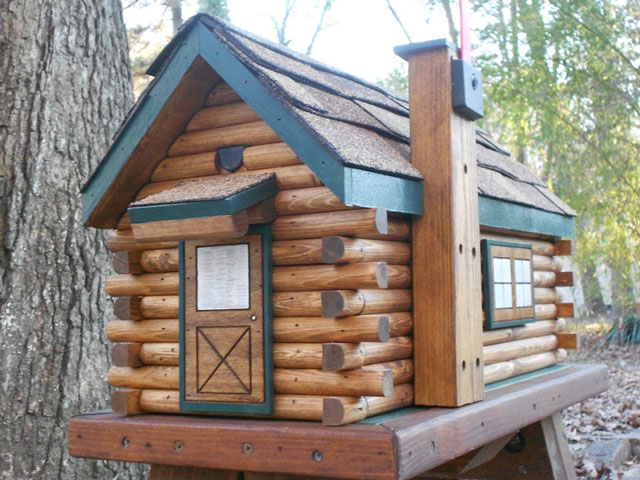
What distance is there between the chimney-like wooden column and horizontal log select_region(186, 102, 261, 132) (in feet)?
Result: 2.48

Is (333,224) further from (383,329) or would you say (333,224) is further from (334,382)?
(334,382)

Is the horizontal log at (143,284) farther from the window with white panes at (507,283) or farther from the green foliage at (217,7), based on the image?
the green foliage at (217,7)

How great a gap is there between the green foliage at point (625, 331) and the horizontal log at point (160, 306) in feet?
45.7

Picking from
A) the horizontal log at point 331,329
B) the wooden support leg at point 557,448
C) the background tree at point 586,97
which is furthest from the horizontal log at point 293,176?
the background tree at point 586,97

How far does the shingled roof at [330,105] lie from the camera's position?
3.24 meters

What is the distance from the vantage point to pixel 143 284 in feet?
12.4

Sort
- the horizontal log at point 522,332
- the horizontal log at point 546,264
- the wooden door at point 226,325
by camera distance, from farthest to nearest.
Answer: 1. the horizontal log at point 546,264
2. the horizontal log at point 522,332
3. the wooden door at point 226,325

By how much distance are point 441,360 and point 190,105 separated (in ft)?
5.19

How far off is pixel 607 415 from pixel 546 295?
12.6 feet

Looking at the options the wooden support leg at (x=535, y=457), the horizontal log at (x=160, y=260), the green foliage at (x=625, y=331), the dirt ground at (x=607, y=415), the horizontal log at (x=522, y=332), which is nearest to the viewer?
the horizontal log at (x=160, y=260)

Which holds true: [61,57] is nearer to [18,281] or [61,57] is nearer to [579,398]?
[18,281]

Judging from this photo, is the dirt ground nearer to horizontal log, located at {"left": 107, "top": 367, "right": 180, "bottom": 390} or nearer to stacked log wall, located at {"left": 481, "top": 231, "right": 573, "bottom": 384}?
stacked log wall, located at {"left": 481, "top": 231, "right": 573, "bottom": 384}

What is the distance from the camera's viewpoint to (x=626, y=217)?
14602 millimetres

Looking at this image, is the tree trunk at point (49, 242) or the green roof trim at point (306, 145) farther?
Answer: the tree trunk at point (49, 242)
